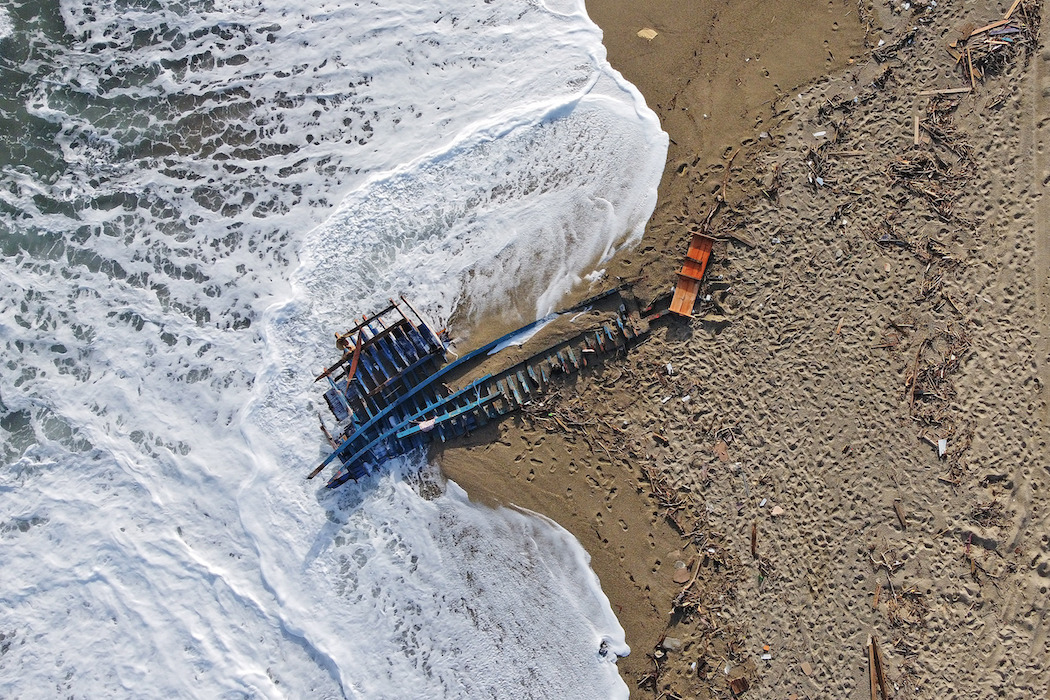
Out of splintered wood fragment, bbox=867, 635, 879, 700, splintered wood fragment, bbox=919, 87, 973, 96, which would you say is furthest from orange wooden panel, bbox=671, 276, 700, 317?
splintered wood fragment, bbox=867, 635, 879, 700

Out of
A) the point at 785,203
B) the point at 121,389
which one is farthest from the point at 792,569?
the point at 121,389

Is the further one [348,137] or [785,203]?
[348,137]

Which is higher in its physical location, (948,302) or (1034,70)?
(1034,70)

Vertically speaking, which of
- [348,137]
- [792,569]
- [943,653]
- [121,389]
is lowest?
[943,653]

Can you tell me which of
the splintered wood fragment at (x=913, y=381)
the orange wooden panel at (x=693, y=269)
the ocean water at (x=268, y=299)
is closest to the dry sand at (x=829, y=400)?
the splintered wood fragment at (x=913, y=381)

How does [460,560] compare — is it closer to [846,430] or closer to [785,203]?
[846,430]

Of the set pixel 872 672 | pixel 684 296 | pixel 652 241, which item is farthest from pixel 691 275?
pixel 872 672
